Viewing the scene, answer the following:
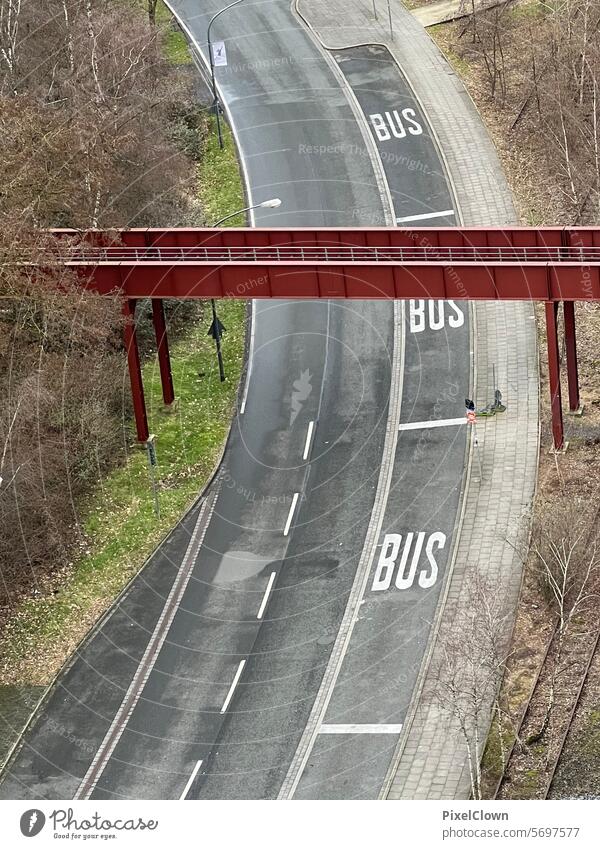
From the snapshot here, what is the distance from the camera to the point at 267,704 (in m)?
62.8

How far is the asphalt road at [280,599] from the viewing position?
60.7m

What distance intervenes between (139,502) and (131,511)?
25.9 inches

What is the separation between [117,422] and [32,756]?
1858cm

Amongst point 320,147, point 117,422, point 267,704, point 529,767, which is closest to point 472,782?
point 529,767

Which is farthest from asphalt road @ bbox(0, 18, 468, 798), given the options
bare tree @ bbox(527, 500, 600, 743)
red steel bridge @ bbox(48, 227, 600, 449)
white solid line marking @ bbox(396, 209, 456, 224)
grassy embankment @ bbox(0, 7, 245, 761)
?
red steel bridge @ bbox(48, 227, 600, 449)

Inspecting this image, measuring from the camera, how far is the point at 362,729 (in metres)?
61.1

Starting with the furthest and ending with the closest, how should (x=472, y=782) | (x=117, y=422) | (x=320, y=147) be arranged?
(x=320, y=147) < (x=117, y=422) < (x=472, y=782)

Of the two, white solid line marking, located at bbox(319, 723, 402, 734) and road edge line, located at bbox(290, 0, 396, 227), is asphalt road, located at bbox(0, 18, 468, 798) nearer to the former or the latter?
white solid line marking, located at bbox(319, 723, 402, 734)

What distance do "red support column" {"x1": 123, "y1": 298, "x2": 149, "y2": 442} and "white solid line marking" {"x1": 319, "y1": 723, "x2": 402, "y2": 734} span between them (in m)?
18.8

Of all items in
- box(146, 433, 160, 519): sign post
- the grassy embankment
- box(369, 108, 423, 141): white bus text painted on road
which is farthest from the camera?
box(369, 108, 423, 141): white bus text painted on road

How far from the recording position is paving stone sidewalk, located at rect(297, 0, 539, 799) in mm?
59719

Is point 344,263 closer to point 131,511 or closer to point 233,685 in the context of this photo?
point 131,511

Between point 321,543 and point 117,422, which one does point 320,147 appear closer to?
point 117,422

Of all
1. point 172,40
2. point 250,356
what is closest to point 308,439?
point 250,356
